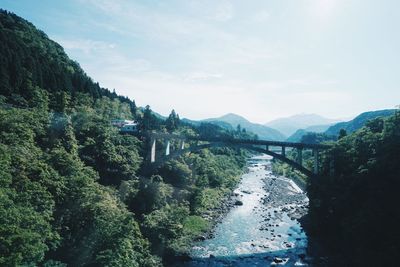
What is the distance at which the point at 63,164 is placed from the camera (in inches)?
985

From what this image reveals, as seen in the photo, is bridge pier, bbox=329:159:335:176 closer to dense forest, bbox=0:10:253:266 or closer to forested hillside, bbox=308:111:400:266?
forested hillside, bbox=308:111:400:266

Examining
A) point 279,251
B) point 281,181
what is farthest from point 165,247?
point 281,181

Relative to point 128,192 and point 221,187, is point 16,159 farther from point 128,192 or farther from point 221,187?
point 221,187

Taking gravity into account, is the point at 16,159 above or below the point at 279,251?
above

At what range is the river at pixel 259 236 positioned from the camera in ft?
95.3

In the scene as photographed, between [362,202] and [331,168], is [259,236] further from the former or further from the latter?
[362,202]

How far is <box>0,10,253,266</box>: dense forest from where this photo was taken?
1714 centimetres

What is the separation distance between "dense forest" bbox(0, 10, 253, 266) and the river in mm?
2210

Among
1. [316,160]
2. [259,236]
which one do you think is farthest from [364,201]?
[316,160]

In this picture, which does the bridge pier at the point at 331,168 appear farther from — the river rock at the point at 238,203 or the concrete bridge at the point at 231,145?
the river rock at the point at 238,203

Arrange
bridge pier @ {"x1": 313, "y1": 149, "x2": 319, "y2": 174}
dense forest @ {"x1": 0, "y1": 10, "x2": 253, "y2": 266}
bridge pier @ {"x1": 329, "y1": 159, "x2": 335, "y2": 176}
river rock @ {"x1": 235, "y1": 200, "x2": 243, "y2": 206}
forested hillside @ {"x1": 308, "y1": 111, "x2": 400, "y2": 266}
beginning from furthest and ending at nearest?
river rock @ {"x1": 235, "y1": 200, "x2": 243, "y2": 206} < bridge pier @ {"x1": 313, "y1": 149, "x2": 319, "y2": 174} < bridge pier @ {"x1": 329, "y1": 159, "x2": 335, "y2": 176} < forested hillside @ {"x1": 308, "y1": 111, "x2": 400, "y2": 266} < dense forest @ {"x1": 0, "y1": 10, "x2": 253, "y2": 266}

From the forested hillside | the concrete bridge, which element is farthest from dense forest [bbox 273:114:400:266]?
the concrete bridge

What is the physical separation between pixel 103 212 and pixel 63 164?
5.25m

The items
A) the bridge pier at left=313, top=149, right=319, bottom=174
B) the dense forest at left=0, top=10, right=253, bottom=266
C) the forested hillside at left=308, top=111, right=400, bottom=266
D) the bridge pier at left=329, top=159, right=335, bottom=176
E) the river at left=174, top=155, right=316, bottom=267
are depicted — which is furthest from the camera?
the bridge pier at left=313, top=149, right=319, bottom=174
